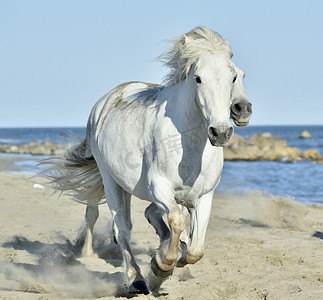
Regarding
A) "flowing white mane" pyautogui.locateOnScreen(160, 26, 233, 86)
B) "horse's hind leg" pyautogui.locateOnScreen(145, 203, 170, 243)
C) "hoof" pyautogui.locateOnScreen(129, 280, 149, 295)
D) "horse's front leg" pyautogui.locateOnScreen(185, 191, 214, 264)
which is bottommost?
"hoof" pyautogui.locateOnScreen(129, 280, 149, 295)

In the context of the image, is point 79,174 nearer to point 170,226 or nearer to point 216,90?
point 170,226

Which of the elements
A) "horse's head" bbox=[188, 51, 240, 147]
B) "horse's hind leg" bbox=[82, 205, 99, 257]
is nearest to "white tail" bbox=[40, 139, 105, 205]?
"horse's hind leg" bbox=[82, 205, 99, 257]

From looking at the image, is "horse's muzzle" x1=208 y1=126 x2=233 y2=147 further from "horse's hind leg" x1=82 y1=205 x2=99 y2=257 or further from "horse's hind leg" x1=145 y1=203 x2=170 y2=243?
"horse's hind leg" x1=82 y1=205 x2=99 y2=257

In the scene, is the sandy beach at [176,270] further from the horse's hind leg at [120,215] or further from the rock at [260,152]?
the rock at [260,152]

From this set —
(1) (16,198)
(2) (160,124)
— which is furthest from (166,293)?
(1) (16,198)

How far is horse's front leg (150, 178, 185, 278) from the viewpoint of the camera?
3.88 meters

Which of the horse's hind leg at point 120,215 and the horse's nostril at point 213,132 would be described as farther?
the horse's hind leg at point 120,215

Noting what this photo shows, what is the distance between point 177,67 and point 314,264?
8.96 ft

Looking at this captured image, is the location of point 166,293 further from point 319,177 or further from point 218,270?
point 319,177

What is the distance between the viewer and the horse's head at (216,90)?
3.38 meters

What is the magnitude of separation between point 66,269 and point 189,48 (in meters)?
3.00

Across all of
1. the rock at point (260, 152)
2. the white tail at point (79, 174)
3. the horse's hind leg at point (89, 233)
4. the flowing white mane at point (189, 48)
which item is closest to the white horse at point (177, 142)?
the flowing white mane at point (189, 48)

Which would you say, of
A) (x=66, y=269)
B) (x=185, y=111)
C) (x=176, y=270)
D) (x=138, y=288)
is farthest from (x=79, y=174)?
(x=185, y=111)

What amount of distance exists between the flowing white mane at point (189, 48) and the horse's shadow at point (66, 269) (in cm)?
198
